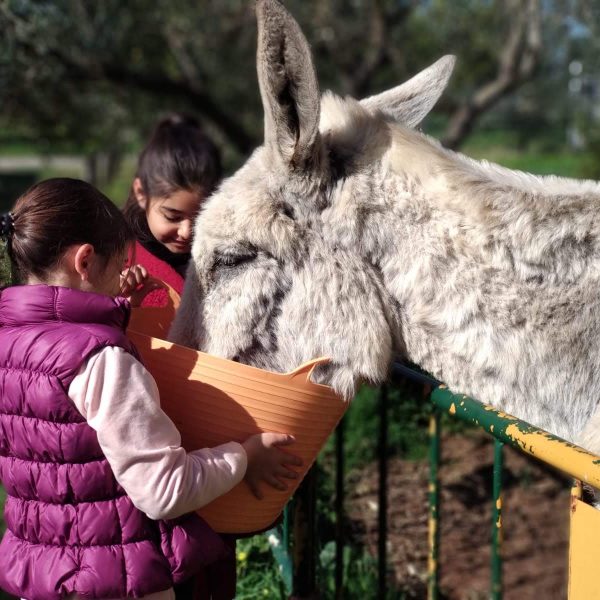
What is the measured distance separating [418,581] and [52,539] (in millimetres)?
3279

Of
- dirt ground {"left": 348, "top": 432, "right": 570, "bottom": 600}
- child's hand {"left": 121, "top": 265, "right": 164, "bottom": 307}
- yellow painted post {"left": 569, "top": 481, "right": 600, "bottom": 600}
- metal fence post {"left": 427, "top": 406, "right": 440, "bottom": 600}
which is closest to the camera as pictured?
yellow painted post {"left": 569, "top": 481, "right": 600, "bottom": 600}

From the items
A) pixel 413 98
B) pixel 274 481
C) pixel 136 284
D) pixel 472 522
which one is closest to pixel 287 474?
pixel 274 481

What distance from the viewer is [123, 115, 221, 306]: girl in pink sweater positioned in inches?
138

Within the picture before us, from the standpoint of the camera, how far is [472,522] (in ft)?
20.2

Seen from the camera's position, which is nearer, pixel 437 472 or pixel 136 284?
pixel 437 472

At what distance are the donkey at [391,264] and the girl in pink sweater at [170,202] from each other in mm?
801

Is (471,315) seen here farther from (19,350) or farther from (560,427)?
(19,350)

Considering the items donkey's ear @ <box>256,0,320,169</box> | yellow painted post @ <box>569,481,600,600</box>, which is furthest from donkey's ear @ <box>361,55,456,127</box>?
yellow painted post @ <box>569,481,600,600</box>

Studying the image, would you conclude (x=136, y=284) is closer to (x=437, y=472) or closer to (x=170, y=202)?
(x=170, y=202)

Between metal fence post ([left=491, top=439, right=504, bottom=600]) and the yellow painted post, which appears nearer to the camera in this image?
the yellow painted post

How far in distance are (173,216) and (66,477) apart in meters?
1.67

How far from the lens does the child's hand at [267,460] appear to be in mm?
2346

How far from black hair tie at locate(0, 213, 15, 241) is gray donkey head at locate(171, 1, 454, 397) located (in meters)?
0.61

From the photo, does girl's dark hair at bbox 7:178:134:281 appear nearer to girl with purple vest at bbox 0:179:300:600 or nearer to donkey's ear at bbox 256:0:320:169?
girl with purple vest at bbox 0:179:300:600
